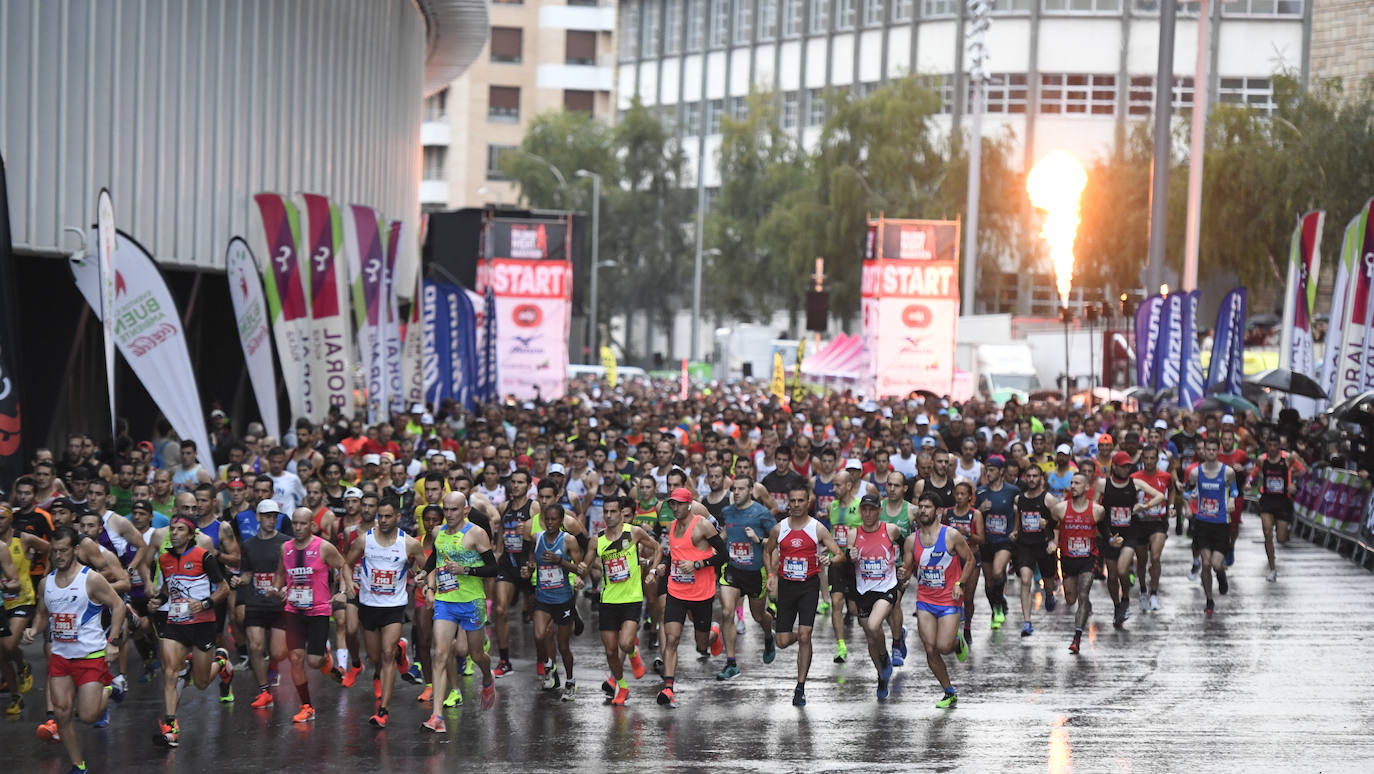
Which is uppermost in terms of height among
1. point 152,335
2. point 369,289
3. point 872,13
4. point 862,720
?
point 872,13

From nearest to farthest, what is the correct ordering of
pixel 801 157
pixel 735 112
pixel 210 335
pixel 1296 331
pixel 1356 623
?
pixel 1356 623, pixel 1296 331, pixel 210 335, pixel 801 157, pixel 735 112

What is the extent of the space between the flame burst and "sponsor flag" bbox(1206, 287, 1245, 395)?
854 centimetres

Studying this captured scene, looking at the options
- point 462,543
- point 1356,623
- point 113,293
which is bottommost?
point 1356,623

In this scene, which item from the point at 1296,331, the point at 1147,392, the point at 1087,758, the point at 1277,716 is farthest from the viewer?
the point at 1147,392

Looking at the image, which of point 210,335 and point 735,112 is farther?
point 735,112

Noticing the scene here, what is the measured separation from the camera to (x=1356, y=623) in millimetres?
17891

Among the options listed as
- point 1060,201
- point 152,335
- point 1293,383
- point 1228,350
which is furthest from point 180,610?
point 1060,201

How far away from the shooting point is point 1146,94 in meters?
72.1

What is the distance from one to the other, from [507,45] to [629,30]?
26.7 ft

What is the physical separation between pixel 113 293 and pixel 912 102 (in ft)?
170

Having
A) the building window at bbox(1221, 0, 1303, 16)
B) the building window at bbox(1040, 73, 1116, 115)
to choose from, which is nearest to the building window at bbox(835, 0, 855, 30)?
the building window at bbox(1040, 73, 1116, 115)

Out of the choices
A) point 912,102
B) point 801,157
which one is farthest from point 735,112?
point 912,102

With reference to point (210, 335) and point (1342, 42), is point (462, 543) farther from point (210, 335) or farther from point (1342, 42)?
point (1342, 42)

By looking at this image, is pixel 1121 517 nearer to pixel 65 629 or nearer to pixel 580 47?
pixel 65 629
